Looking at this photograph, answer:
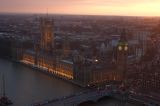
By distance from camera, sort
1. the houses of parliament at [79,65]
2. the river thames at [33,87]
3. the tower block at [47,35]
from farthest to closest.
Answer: the tower block at [47,35], the houses of parliament at [79,65], the river thames at [33,87]

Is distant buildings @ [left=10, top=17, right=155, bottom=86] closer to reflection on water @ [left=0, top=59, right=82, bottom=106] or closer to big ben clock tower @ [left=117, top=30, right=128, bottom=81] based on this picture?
big ben clock tower @ [left=117, top=30, right=128, bottom=81]

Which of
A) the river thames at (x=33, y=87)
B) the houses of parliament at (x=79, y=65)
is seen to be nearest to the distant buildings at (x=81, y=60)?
the houses of parliament at (x=79, y=65)

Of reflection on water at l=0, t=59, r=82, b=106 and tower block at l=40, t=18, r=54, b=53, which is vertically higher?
tower block at l=40, t=18, r=54, b=53

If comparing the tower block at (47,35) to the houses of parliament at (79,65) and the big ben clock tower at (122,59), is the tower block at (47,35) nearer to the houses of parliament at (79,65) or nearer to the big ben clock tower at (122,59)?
the houses of parliament at (79,65)

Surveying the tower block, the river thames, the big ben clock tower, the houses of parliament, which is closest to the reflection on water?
the river thames

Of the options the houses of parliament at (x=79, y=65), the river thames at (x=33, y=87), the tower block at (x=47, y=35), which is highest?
the tower block at (x=47, y=35)

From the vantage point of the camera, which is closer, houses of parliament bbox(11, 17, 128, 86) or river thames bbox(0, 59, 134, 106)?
river thames bbox(0, 59, 134, 106)

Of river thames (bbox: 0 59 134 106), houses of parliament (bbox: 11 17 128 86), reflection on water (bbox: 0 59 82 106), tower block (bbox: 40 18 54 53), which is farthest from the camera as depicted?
tower block (bbox: 40 18 54 53)

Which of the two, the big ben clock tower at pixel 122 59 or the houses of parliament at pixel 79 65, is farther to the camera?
the houses of parliament at pixel 79 65
